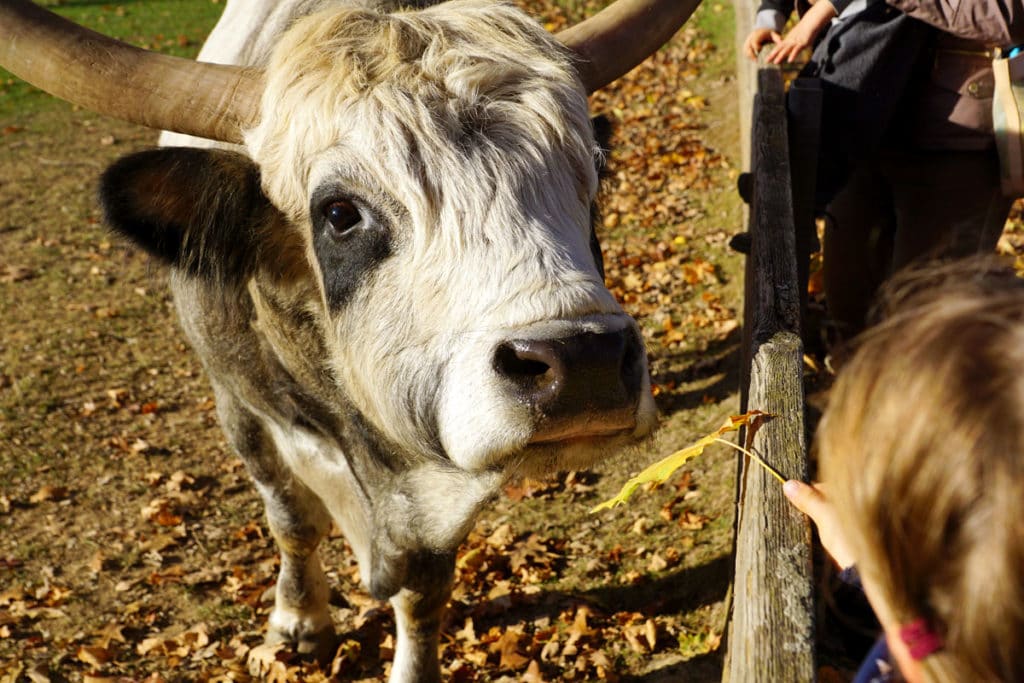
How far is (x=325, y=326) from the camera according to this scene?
131 inches

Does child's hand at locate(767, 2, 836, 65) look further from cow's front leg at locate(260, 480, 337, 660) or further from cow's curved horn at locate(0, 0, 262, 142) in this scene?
cow's front leg at locate(260, 480, 337, 660)

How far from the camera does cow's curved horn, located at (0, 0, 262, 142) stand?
10.1ft

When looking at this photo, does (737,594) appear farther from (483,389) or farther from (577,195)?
(577,195)

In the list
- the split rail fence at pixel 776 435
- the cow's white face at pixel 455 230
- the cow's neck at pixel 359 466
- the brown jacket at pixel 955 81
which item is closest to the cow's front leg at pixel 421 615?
the cow's neck at pixel 359 466

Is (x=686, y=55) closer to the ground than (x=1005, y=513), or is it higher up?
closer to the ground

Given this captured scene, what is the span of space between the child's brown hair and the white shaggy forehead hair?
4.87 feet

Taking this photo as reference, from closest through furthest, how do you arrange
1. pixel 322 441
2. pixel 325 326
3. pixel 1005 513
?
1. pixel 1005 513
2. pixel 325 326
3. pixel 322 441

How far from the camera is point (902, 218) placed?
4375mm

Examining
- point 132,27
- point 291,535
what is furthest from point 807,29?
point 132,27

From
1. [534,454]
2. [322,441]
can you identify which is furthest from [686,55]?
[534,454]

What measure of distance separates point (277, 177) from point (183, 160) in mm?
305

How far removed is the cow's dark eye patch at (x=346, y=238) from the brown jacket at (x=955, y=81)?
2.37 meters

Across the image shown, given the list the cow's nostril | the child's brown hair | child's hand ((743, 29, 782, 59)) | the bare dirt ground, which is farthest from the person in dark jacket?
the child's brown hair

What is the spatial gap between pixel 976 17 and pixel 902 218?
99cm
